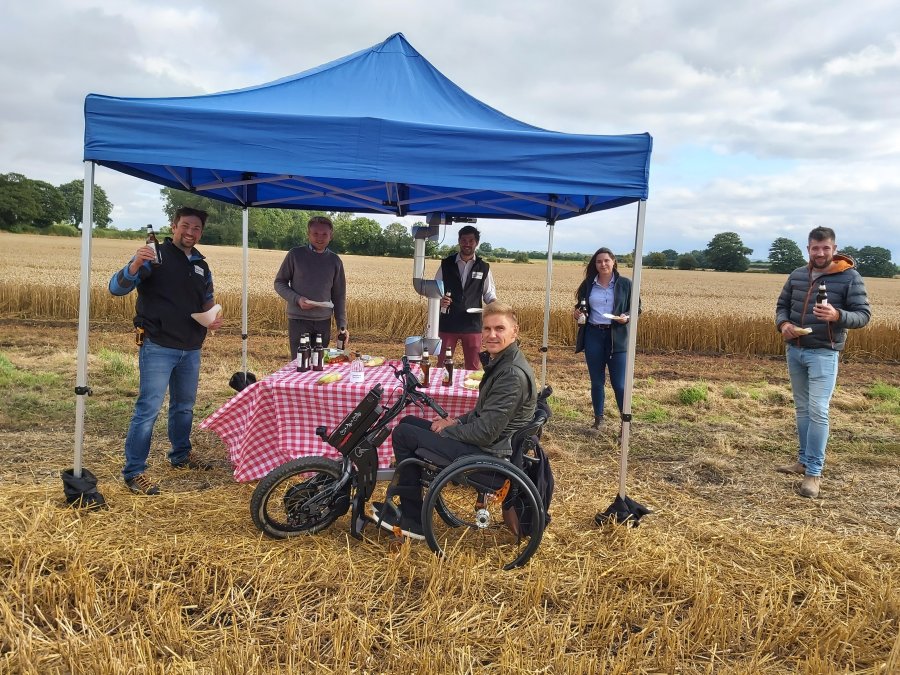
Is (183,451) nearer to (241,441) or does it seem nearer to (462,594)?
(241,441)

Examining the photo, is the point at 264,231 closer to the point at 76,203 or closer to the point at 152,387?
the point at 76,203

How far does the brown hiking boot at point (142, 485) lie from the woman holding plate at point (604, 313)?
12.7ft

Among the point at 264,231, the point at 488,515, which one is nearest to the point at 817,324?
the point at 488,515

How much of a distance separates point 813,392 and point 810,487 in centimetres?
75

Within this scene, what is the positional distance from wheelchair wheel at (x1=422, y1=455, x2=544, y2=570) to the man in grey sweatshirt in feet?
8.15

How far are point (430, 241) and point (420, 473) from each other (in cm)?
300

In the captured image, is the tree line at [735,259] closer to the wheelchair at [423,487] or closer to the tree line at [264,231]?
the tree line at [264,231]

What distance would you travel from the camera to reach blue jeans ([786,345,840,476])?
462 centimetres

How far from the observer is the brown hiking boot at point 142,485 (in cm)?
396

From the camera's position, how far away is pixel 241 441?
420 centimetres

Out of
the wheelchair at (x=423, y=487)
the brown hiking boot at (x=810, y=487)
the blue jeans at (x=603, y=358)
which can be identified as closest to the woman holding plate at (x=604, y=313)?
the blue jeans at (x=603, y=358)

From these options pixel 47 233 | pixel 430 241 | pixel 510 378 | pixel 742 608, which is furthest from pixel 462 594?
pixel 47 233

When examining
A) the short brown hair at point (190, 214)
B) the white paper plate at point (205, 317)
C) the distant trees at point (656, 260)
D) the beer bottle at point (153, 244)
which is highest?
the distant trees at point (656, 260)

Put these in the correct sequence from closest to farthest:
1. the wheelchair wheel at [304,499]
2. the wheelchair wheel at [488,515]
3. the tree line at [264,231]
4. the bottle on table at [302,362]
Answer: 1. the wheelchair wheel at [488,515]
2. the wheelchair wheel at [304,499]
3. the bottle on table at [302,362]
4. the tree line at [264,231]
